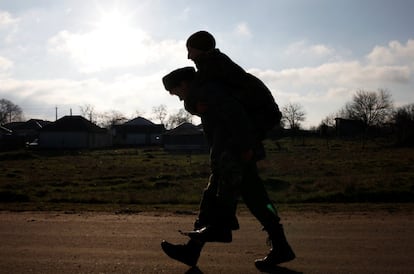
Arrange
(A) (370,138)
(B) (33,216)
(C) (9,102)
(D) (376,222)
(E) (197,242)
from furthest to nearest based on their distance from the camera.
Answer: (C) (9,102) → (A) (370,138) → (B) (33,216) → (D) (376,222) → (E) (197,242)

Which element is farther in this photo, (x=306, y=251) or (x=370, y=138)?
(x=370, y=138)

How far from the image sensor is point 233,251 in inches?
178

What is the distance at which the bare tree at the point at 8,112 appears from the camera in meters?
147

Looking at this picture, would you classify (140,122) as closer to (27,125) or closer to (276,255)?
(27,125)

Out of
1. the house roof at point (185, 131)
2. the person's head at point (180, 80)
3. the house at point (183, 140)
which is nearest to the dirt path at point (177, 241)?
the person's head at point (180, 80)

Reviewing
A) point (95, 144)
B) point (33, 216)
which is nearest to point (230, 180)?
point (33, 216)

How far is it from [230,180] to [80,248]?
1.87 metres

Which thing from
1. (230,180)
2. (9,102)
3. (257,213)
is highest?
(9,102)

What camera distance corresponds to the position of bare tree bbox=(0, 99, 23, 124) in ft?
482

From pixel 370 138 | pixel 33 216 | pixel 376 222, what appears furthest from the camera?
pixel 370 138

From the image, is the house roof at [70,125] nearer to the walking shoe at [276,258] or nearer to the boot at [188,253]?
the boot at [188,253]

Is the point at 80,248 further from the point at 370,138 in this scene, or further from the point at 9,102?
the point at 9,102

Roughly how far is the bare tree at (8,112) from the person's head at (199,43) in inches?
5920

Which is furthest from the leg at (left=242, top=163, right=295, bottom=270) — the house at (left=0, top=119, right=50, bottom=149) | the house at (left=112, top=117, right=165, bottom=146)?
the house at (left=112, top=117, right=165, bottom=146)
